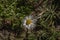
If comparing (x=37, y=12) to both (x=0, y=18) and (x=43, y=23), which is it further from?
(x=0, y=18)

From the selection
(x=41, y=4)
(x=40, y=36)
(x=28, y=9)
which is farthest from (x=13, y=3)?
(x=40, y=36)

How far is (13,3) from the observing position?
385cm

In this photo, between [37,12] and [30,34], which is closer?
[30,34]

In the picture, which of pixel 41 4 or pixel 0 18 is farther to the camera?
pixel 41 4

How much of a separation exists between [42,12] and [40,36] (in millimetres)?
521

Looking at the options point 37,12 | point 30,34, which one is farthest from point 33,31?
point 37,12

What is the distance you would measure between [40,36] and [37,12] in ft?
1.75

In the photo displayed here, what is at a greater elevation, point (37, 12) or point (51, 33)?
point (37, 12)

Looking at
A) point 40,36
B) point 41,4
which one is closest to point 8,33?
point 40,36

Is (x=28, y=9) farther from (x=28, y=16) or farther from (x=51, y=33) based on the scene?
(x=51, y=33)

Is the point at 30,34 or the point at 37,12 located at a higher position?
the point at 37,12

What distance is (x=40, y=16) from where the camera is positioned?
3.85 meters

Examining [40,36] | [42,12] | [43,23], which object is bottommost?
[40,36]

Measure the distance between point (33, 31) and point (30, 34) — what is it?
0.36ft
